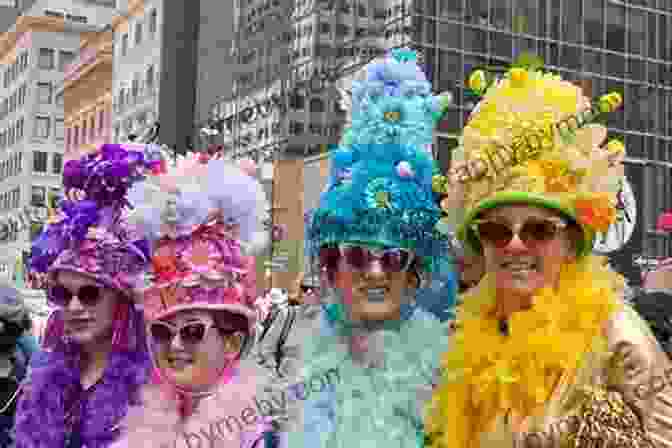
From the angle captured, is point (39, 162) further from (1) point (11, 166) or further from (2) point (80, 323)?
(2) point (80, 323)

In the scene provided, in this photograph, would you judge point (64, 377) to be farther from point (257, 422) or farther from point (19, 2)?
point (19, 2)

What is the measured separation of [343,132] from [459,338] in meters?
0.86

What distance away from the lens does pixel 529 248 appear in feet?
8.46

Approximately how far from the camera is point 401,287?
3020mm

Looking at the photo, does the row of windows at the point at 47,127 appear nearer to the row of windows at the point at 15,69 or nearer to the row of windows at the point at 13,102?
the row of windows at the point at 13,102

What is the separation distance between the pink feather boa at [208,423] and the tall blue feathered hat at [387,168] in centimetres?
55

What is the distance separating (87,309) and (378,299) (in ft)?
3.30

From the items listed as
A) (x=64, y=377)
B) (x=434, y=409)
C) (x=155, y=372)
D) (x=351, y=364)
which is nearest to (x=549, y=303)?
(x=434, y=409)

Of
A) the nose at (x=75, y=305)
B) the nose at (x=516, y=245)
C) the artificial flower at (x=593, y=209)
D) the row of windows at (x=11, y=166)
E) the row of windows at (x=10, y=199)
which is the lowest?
the nose at (x=75, y=305)

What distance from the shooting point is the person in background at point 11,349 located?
3721 mm

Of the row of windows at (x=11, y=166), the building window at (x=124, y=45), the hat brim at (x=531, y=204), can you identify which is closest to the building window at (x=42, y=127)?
the row of windows at (x=11, y=166)

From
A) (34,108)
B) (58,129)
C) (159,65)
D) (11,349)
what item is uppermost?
(34,108)

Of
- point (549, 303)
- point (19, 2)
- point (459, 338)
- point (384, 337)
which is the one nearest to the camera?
point (549, 303)

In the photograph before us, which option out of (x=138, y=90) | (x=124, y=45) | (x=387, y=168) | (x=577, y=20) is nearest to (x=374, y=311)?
(x=387, y=168)
